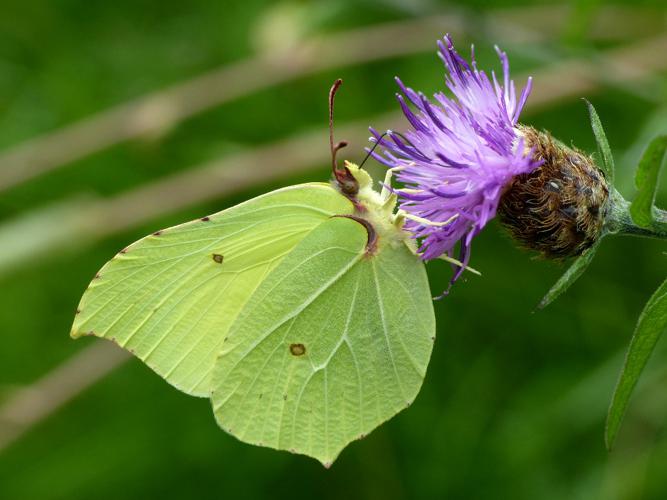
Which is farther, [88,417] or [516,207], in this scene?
[88,417]

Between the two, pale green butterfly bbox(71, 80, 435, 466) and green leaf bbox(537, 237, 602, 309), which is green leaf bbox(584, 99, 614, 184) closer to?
green leaf bbox(537, 237, 602, 309)

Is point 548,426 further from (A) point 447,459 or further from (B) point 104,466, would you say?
(B) point 104,466

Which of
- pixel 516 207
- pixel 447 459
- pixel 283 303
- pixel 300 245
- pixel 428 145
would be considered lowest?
pixel 447 459

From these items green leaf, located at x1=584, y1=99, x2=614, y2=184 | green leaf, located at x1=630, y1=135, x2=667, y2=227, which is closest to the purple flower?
green leaf, located at x1=584, y1=99, x2=614, y2=184

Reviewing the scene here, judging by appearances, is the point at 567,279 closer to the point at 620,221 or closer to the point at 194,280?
the point at 620,221

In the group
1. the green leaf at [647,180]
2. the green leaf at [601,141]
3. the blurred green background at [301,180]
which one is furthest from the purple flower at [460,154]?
the blurred green background at [301,180]

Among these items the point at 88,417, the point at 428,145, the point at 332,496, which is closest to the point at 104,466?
the point at 88,417

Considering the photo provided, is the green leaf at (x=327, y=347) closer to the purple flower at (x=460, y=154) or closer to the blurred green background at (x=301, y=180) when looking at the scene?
the purple flower at (x=460, y=154)

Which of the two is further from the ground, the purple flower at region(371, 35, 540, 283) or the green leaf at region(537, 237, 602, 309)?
the purple flower at region(371, 35, 540, 283)
